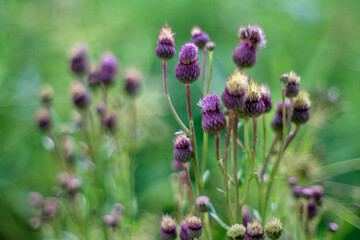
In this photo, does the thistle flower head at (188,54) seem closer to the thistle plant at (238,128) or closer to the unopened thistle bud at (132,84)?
the thistle plant at (238,128)

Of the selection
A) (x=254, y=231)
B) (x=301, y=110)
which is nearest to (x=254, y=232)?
(x=254, y=231)

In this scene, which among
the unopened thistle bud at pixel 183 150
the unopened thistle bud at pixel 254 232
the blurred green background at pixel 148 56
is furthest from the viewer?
the blurred green background at pixel 148 56

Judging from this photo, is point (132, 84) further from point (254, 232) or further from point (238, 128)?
point (254, 232)

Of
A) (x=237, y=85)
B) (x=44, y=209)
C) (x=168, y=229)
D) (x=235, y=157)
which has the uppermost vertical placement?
(x=237, y=85)

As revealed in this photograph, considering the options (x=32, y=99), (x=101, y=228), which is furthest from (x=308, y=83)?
(x=32, y=99)

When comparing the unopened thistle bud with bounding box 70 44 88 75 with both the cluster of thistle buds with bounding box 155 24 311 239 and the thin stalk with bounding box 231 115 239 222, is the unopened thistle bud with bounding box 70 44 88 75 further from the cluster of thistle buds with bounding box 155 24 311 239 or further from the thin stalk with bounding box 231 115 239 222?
the thin stalk with bounding box 231 115 239 222

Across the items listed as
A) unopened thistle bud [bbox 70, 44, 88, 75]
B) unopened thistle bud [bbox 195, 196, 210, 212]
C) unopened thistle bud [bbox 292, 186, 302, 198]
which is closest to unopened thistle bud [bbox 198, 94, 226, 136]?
unopened thistle bud [bbox 195, 196, 210, 212]

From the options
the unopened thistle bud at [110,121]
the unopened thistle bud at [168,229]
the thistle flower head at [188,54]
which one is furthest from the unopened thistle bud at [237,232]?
the unopened thistle bud at [110,121]
